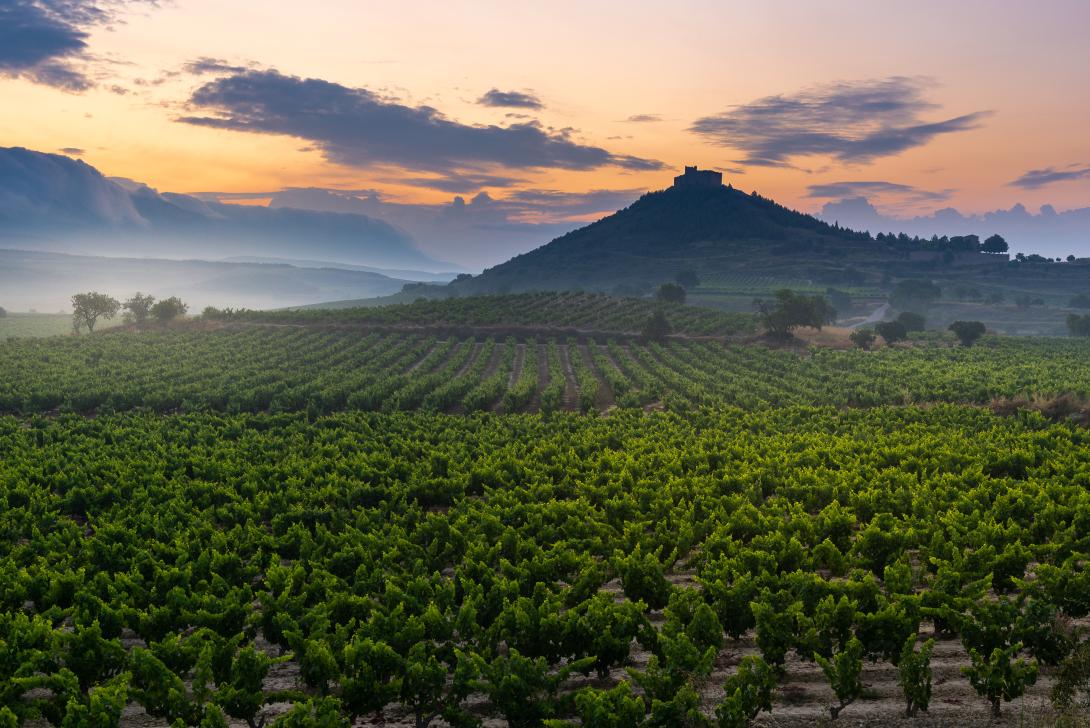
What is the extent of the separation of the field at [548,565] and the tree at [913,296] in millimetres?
153456

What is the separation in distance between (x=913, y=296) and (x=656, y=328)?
419 ft

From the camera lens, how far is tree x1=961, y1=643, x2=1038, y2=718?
11.5 meters

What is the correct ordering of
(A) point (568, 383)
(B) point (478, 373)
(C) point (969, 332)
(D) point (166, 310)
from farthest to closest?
(D) point (166, 310) → (C) point (969, 332) → (A) point (568, 383) → (B) point (478, 373)

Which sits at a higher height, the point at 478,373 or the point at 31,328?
the point at 478,373

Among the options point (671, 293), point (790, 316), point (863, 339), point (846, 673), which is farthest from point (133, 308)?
point (846, 673)

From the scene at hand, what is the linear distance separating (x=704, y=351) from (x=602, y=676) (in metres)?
69.9

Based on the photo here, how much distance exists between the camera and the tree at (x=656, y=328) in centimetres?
9412

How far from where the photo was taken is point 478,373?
6519 cm

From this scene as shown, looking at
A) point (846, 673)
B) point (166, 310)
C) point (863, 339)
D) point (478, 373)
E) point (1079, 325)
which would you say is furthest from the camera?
point (1079, 325)

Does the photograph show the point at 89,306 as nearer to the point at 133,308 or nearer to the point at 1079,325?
the point at 133,308

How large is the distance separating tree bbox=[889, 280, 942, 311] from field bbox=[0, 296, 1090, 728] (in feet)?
503

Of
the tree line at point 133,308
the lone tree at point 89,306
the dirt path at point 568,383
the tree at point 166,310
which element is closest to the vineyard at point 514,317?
the tree at point 166,310

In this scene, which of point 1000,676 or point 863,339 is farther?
point 863,339

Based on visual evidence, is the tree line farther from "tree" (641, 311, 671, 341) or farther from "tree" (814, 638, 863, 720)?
"tree" (814, 638, 863, 720)
